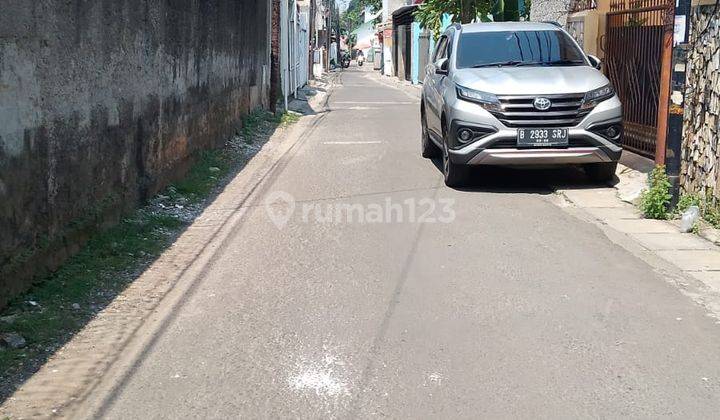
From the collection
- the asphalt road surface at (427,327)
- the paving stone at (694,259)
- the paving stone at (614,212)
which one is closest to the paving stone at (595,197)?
the paving stone at (614,212)

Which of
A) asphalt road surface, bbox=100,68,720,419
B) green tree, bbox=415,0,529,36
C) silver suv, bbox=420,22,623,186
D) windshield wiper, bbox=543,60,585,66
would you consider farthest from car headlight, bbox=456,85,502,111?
green tree, bbox=415,0,529,36

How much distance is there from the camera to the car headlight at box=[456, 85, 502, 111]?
9734 millimetres

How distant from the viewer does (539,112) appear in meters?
9.65

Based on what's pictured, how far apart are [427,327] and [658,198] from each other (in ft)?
13.7

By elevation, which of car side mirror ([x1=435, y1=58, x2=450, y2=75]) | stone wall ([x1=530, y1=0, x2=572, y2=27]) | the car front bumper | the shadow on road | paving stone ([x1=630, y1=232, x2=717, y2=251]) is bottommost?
paving stone ([x1=630, y1=232, x2=717, y2=251])

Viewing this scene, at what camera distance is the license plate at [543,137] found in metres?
9.65

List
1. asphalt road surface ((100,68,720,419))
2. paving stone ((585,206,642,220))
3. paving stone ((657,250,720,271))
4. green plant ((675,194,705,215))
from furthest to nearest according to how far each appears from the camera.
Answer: paving stone ((585,206,642,220)) < green plant ((675,194,705,215)) < paving stone ((657,250,720,271)) < asphalt road surface ((100,68,720,419))

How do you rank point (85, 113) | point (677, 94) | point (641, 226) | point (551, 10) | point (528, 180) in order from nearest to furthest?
point (85, 113), point (641, 226), point (677, 94), point (528, 180), point (551, 10)

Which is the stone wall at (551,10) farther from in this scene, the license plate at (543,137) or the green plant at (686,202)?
the green plant at (686,202)

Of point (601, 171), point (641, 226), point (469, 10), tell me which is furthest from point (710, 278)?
point (469, 10)

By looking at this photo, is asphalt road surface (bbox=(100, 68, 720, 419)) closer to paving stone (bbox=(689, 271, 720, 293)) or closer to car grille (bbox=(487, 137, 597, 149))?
paving stone (bbox=(689, 271, 720, 293))

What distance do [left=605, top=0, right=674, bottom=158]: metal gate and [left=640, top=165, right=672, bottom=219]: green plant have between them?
1876 millimetres

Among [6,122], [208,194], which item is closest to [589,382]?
[6,122]

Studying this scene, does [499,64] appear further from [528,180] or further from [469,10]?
[469,10]
